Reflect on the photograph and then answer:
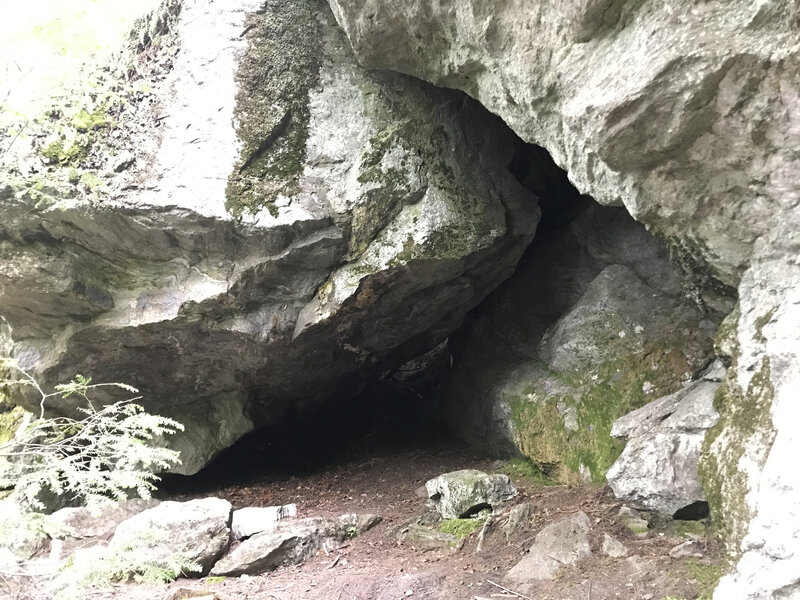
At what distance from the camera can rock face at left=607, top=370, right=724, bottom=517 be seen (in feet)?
15.8

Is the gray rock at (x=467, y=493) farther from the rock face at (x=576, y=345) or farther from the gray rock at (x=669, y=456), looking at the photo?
the gray rock at (x=669, y=456)

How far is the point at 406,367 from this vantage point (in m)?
14.3

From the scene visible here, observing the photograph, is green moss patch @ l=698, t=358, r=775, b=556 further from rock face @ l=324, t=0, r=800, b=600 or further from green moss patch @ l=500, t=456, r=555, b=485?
green moss patch @ l=500, t=456, r=555, b=485

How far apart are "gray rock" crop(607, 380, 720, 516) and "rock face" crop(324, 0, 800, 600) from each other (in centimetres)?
90

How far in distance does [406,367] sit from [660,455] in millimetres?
9493

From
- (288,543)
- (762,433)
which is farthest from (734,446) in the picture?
→ (288,543)

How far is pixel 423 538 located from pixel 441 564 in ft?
2.45

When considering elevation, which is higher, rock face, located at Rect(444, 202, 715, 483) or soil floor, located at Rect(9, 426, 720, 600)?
rock face, located at Rect(444, 202, 715, 483)

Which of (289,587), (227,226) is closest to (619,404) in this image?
(289,587)

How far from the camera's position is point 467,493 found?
20.6 feet

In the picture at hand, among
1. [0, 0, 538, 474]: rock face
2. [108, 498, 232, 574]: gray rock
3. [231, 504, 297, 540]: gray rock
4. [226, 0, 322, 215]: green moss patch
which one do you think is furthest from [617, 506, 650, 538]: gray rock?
[226, 0, 322, 215]: green moss patch

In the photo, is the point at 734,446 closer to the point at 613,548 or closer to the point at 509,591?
the point at 613,548

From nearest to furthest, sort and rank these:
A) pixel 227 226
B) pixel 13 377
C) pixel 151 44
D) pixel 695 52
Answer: pixel 695 52
pixel 227 226
pixel 151 44
pixel 13 377

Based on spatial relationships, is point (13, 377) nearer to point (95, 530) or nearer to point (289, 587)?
point (95, 530)
